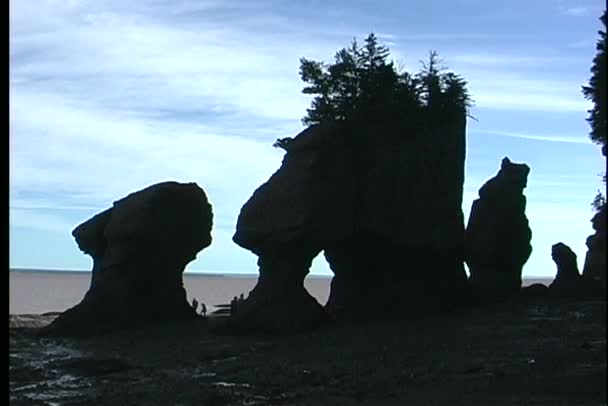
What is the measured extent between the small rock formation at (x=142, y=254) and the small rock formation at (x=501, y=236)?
11988 mm

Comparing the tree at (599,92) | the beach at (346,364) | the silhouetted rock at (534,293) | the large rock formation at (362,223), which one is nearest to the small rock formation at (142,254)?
the beach at (346,364)

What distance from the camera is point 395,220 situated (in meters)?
39.4

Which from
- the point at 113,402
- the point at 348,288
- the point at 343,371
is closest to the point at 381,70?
the point at 348,288

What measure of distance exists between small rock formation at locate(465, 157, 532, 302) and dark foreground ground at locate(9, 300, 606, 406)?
653 cm

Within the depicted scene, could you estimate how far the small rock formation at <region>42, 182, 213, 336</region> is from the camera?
136ft

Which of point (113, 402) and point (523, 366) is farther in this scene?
point (523, 366)

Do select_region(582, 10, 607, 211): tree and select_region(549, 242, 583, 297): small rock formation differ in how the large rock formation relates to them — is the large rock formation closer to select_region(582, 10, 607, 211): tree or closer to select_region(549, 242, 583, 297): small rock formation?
select_region(549, 242, 583, 297): small rock formation

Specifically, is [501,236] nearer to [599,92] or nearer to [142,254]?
[142,254]

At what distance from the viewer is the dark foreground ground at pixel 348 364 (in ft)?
70.8

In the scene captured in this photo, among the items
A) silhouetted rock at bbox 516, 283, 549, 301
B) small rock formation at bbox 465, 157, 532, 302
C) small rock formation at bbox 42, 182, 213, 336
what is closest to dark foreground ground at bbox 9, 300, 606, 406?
small rock formation at bbox 42, 182, 213, 336

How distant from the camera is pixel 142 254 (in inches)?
1681

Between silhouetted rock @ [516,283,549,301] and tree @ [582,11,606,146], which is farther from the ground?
tree @ [582,11,606,146]

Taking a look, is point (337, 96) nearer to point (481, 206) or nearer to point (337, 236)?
point (337, 236)

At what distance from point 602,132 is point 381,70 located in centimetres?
2478
